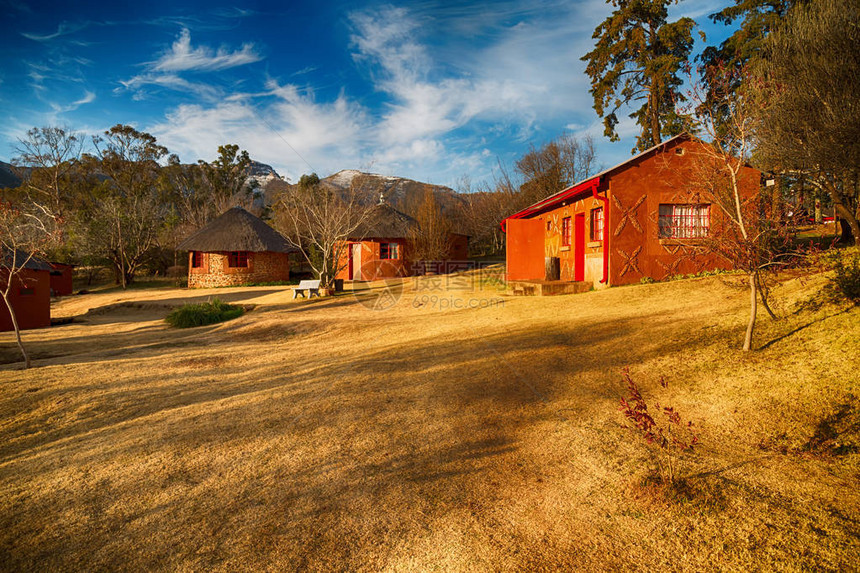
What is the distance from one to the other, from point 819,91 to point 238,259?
2774cm

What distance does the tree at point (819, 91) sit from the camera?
6.60 meters

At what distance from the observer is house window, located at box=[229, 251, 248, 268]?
86.5ft

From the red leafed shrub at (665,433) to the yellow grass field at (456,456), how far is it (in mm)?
123

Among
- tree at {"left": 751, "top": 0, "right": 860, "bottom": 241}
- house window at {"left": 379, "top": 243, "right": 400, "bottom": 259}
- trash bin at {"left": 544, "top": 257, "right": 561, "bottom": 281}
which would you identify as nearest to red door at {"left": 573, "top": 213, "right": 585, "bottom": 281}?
trash bin at {"left": 544, "top": 257, "right": 561, "bottom": 281}

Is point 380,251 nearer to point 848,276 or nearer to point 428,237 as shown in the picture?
point 428,237

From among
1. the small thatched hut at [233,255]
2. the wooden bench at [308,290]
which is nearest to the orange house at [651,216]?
the wooden bench at [308,290]

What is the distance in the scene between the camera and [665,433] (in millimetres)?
3770

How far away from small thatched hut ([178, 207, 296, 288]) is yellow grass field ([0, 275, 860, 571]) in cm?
1989

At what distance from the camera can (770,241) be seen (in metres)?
5.81

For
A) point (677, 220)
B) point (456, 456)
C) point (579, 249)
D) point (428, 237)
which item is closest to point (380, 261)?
point (428, 237)

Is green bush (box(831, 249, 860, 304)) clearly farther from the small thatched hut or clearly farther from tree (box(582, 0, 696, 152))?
the small thatched hut

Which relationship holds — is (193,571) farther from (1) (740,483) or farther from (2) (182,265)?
(2) (182,265)

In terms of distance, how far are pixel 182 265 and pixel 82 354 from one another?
28580 millimetres

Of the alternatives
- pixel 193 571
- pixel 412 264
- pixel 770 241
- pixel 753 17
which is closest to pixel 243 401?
pixel 193 571
